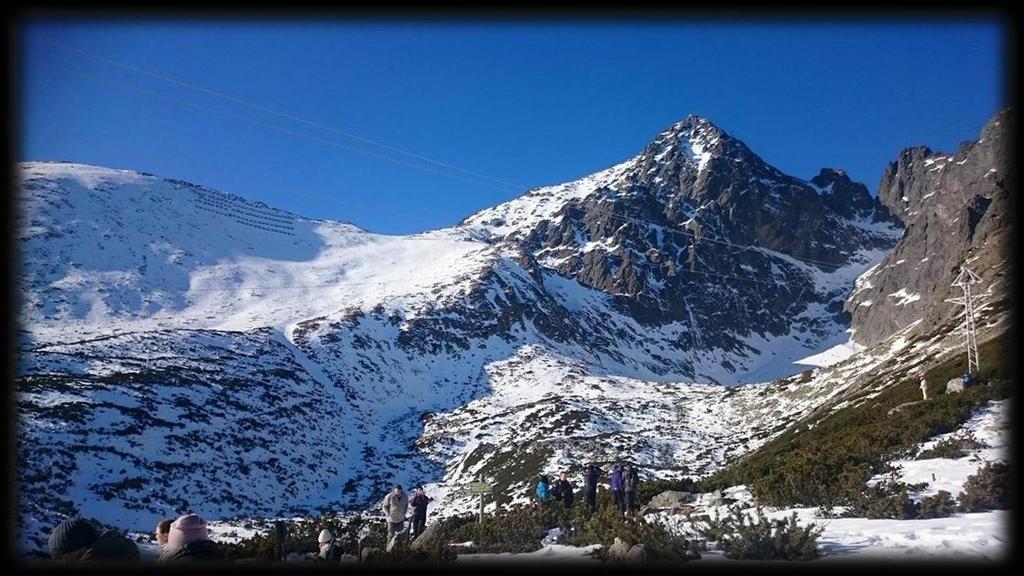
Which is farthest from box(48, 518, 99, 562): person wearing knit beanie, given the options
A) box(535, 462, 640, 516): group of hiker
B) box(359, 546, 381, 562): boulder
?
box(535, 462, 640, 516): group of hiker

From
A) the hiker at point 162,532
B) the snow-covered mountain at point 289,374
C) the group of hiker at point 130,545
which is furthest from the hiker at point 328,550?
the snow-covered mountain at point 289,374

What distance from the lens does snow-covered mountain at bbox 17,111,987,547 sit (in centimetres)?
4409

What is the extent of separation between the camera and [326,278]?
420 ft

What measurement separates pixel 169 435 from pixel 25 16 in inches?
1834

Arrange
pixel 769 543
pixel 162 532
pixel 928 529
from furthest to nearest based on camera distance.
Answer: pixel 928 529 → pixel 769 543 → pixel 162 532

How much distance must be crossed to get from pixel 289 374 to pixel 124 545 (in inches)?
2698

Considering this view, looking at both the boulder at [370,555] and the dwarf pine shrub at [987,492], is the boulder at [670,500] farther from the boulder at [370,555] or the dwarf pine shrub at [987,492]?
the boulder at [370,555]

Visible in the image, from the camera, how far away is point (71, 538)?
363 inches

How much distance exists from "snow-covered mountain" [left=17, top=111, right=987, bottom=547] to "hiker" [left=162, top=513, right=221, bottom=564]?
19.7 metres

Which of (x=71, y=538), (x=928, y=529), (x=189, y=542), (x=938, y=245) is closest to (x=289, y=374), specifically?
(x=71, y=538)

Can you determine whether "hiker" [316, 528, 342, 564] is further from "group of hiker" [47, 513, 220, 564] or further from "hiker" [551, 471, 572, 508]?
"hiker" [551, 471, 572, 508]

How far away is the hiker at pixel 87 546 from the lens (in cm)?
822

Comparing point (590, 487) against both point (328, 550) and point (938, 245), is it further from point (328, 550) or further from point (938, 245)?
point (938, 245)

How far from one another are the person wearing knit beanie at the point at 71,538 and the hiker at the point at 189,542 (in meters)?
2.02
